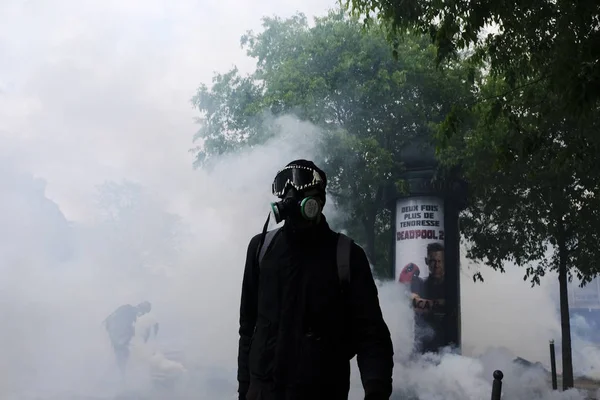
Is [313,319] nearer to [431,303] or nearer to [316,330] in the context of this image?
[316,330]

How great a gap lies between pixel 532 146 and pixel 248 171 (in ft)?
44.4

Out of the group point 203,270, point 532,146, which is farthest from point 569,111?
point 203,270

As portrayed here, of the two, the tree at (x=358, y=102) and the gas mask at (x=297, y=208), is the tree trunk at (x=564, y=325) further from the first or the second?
the gas mask at (x=297, y=208)

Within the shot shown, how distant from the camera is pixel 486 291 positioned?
2973cm

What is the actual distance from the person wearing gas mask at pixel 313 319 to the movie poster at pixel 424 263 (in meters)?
15.8

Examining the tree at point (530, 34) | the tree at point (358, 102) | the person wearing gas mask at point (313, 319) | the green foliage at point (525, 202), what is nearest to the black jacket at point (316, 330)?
the person wearing gas mask at point (313, 319)

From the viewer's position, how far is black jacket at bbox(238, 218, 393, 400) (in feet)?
7.03

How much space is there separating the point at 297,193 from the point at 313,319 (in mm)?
435

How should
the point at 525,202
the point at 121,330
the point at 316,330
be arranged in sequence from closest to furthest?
the point at 316,330
the point at 121,330
the point at 525,202

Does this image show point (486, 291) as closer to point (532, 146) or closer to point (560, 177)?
point (560, 177)

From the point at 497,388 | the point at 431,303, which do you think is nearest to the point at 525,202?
the point at 431,303

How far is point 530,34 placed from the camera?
25.4ft

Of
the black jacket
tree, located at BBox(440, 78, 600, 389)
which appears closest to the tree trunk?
tree, located at BBox(440, 78, 600, 389)

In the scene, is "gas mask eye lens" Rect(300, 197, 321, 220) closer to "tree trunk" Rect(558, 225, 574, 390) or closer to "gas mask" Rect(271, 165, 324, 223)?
"gas mask" Rect(271, 165, 324, 223)
